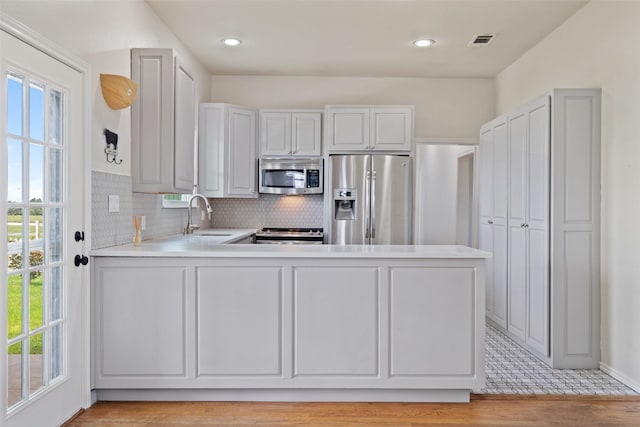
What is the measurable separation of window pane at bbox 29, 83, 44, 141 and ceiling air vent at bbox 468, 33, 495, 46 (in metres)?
3.46

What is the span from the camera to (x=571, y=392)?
291cm

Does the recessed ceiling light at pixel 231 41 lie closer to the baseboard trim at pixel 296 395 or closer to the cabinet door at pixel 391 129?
the cabinet door at pixel 391 129

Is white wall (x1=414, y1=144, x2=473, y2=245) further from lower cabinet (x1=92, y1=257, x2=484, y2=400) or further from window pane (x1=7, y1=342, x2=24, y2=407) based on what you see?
window pane (x1=7, y1=342, x2=24, y2=407)

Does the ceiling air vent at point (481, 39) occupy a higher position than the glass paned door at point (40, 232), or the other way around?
the ceiling air vent at point (481, 39)

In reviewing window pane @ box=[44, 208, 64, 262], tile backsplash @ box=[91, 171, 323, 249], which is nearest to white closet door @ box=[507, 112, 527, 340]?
tile backsplash @ box=[91, 171, 323, 249]

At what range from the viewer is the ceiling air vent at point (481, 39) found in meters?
4.12

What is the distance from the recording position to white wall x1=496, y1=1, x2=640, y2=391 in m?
2.97

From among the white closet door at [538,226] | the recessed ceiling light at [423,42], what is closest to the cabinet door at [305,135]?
the recessed ceiling light at [423,42]

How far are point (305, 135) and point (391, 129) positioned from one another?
952 mm

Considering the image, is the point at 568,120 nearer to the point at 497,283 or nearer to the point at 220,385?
the point at 497,283

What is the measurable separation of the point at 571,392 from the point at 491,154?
2.30 m

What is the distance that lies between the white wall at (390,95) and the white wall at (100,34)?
1.86 meters

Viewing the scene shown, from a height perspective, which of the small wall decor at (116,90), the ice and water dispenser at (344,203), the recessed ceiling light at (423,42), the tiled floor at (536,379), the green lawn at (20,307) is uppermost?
the recessed ceiling light at (423,42)

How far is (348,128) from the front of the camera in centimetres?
508
